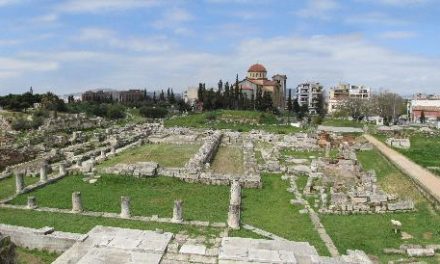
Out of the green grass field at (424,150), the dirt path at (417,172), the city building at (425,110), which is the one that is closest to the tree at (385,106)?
the city building at (425,110)

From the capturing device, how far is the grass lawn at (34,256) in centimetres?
1279

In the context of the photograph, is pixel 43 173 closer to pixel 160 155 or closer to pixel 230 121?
pixel 160 155

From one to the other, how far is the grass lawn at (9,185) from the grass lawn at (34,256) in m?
7.51

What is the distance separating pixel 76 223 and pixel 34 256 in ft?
8.96

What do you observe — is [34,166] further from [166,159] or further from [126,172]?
[166,159]

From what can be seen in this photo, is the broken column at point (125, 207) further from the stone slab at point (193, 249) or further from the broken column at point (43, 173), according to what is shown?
the broken column at point (43, 173)

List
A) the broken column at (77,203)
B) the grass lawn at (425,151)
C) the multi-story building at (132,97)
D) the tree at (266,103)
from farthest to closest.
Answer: the multi-story building at (132,97) < the tree at (266,103) < the grass lawn at (425,151) < the broken column at (77,203)

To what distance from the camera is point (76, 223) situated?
1580 centimetres

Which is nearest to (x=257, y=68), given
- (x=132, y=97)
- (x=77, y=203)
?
(x=132, y=97)

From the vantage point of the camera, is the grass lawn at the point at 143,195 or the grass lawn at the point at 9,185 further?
the grass lawn at the point at 9,185

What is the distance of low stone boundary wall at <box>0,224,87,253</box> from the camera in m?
→ 13.3

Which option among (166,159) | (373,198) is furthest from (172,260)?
(166,159)

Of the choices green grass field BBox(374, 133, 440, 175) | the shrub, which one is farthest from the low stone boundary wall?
the shrub

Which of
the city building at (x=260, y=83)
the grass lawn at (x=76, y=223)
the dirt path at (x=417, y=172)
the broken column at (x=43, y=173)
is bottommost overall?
the grass lawn at (x=76, y=223)
